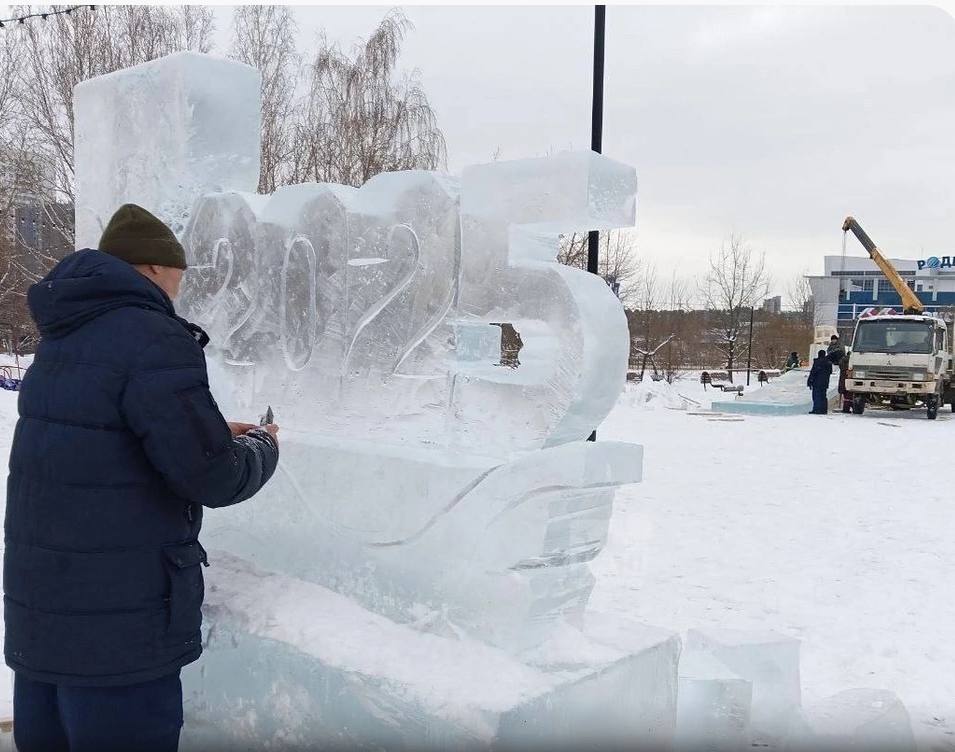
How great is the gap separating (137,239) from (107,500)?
0.60 meters

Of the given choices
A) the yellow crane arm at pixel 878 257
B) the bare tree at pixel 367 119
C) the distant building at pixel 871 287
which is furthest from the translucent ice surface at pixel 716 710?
the distant building at pixel 871 287

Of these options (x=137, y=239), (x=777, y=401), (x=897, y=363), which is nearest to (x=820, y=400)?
(x=777, y=401)

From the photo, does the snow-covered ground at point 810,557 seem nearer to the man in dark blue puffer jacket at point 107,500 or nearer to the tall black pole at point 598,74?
the man in dark blue puffer jacket at point 107,500

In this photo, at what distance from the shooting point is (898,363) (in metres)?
15.7

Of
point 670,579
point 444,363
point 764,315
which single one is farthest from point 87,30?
point 764,315

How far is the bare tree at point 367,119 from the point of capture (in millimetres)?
16109

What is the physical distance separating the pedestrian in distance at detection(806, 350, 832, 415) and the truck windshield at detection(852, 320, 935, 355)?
57 cm

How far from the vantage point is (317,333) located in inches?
114

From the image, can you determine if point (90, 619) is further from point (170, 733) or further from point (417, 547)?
point (417, 547)

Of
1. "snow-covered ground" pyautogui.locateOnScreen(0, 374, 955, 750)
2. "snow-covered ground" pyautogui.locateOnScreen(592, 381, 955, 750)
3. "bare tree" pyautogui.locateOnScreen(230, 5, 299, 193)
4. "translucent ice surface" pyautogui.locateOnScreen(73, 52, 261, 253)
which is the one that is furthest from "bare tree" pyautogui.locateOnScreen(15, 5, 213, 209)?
"translucent ice surface" pyautogui.locateOnScreen(73, 52, 261, 253)

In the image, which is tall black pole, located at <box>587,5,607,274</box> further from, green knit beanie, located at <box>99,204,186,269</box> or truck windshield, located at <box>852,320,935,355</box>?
truck windshield, located at <box>852,320,935,355</box>

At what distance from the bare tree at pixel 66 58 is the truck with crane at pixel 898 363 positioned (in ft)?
44.7

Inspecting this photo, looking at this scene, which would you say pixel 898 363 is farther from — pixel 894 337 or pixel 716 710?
pixel 716 710

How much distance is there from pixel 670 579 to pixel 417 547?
130 inches
